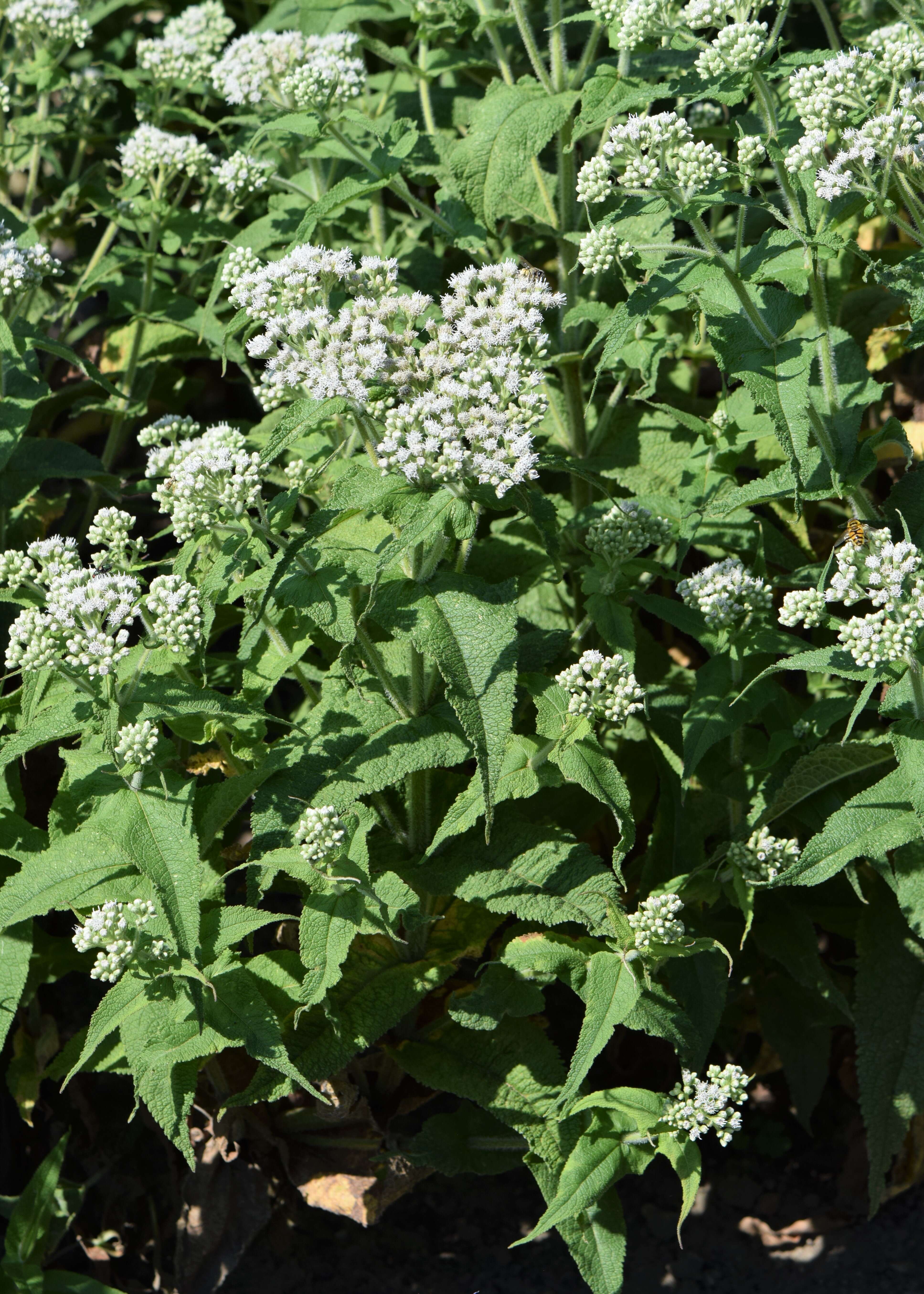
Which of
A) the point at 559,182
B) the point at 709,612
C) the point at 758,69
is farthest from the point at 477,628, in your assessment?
the point at 559,182

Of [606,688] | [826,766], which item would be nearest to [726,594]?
[606,688]

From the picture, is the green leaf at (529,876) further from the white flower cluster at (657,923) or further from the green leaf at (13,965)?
the green leaf at (13,965)

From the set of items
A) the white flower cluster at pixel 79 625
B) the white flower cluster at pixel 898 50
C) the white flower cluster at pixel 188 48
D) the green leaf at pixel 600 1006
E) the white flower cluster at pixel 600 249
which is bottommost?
the green leaf at pixel 600 1006

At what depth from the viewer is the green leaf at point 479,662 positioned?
310cm

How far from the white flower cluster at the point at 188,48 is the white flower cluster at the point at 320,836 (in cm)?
361

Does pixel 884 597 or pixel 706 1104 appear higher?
pixel 884 597

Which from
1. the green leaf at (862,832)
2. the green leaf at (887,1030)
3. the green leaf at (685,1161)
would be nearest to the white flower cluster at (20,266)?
the green leaf at (862,832)

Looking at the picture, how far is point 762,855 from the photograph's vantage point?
3.70 metres

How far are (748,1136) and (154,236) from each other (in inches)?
173

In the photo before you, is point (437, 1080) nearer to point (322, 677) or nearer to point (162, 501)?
point (322, 677)

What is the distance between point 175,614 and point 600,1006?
5.38 feet

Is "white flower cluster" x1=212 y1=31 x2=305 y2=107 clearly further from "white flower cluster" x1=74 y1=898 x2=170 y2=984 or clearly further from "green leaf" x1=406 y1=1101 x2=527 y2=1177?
"green leaf" x1=406 y1=1101 x2=527 y2=1177

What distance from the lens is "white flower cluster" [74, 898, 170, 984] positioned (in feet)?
10.8

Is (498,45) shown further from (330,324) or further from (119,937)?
(119,937)
